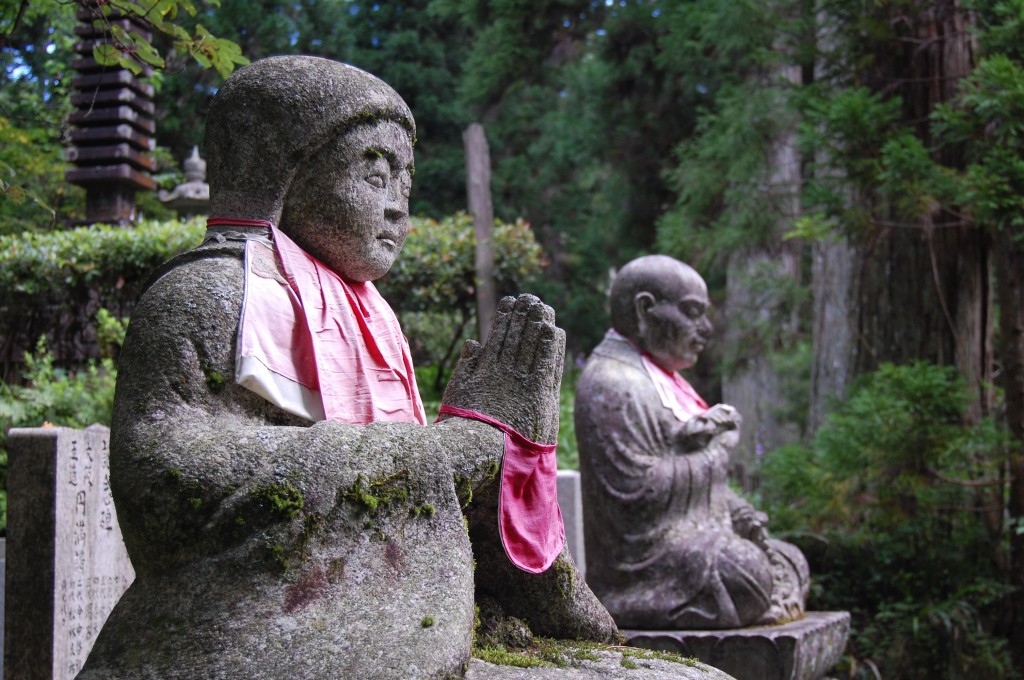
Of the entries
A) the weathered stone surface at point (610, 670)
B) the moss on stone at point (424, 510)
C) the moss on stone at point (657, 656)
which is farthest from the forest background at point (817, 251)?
the moss on stone at point (657, 656)

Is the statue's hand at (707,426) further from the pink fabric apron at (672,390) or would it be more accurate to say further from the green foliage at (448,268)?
the green foliage at (448,268)

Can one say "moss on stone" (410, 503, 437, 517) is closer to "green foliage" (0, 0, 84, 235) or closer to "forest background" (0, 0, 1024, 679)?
"forest background" (0, 0, 1024, 679)

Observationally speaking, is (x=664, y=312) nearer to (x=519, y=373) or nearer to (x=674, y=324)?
(x=674, y=324)

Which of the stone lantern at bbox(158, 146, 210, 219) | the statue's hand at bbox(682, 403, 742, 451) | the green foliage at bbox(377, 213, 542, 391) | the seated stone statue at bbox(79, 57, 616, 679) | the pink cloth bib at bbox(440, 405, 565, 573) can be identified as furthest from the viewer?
the stone lantern at bbox(158, 146, 210, 219)

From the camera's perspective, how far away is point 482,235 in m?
→ 9.91

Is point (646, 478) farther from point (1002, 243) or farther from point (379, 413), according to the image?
point (1002, 243)

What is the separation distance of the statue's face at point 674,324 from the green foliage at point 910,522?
195 centimetres

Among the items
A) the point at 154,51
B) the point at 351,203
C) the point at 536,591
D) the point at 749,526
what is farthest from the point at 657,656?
the point at 154,51

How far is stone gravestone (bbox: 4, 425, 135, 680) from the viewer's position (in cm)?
413

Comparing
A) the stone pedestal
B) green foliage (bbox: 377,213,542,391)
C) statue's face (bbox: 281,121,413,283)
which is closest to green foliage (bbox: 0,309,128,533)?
green foliage (bbox: 377,213,542,391)

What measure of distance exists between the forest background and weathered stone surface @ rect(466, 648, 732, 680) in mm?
2778

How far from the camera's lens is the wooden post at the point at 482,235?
32.2 feet

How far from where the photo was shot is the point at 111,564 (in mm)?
4633

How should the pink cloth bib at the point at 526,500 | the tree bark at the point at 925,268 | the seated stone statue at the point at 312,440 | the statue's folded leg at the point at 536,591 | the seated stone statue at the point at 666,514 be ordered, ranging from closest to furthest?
the seated stone statue at the point at 312,440, the pink cloth bib at the point at 526,500, the statue's folded leg at the point at 536,591, the seated stone statue at the point at 666,514, the tree bark at the point at 925,268
